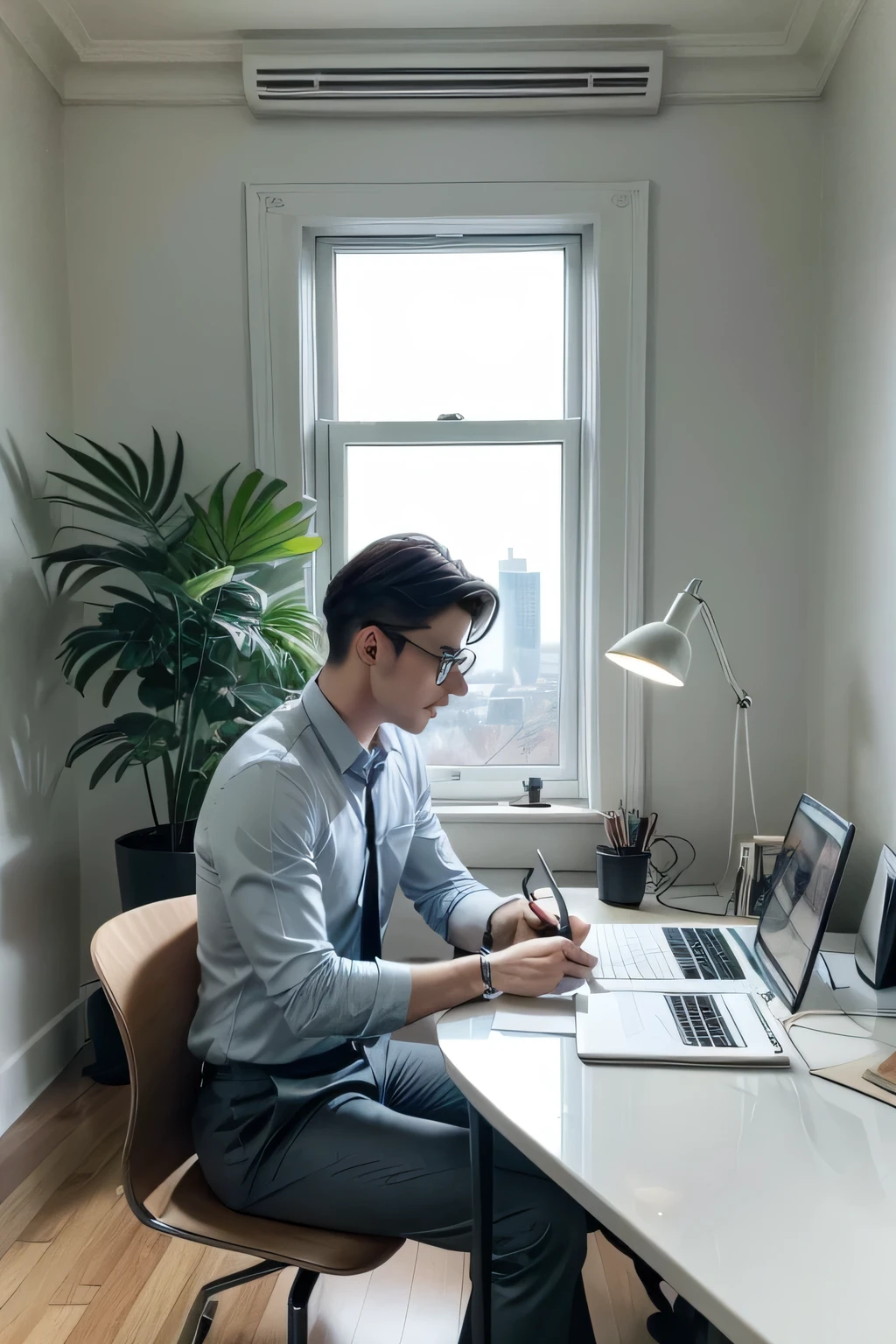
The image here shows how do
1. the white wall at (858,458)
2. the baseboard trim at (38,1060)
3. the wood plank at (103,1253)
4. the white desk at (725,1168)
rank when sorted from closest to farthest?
the white desk at (725,1168) < the wood plank at (103,1253) < the white wall at (858,458) < the baseboard trim at (38,1060)

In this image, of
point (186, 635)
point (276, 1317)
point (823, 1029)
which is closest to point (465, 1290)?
point (276, 1317)

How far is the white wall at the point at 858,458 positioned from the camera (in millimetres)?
2035

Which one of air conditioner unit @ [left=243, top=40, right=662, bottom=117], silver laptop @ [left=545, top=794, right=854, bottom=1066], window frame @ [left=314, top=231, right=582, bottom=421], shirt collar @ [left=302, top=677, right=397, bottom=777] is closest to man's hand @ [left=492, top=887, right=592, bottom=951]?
silver laptop @ [left=545, top=794, right=854, bottom=1066]

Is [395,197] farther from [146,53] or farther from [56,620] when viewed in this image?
[56,620]

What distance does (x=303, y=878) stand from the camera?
50.6 inches

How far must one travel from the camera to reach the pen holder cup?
6.76ft

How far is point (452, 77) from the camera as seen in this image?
2.54m

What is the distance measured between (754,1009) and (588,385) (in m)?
1.92

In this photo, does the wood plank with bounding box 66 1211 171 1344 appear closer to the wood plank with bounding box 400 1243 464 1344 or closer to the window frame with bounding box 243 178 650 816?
the wood plank with bounding box 400 1243 464 1344

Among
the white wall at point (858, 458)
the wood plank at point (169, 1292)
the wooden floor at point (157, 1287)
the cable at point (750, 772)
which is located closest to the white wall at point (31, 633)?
the wooden floor at point (157, 1287)

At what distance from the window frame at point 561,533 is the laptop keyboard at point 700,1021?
1433mm

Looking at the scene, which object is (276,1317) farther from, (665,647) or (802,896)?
(665,647)

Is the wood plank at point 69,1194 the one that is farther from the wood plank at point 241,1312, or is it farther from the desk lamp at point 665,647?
the desk lamp at point 665,647

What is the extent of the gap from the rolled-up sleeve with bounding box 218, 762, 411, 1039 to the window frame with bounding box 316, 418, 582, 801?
1.51 m
